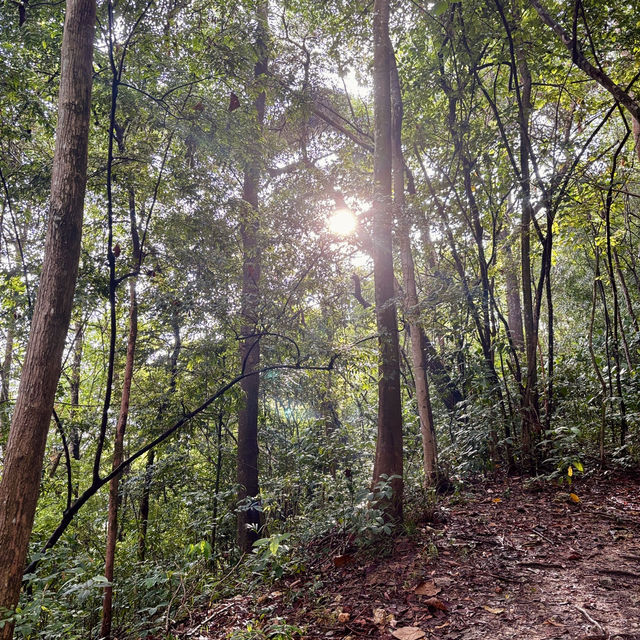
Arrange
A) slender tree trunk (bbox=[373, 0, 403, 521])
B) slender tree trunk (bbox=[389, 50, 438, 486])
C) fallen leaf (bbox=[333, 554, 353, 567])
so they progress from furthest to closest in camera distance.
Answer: slender tree trunk (bbox=[389, 50, 438, 486]) → slender tree trunk (bbox=[373, 0, 403, 521]) → fallen leaf (bbox=[333, 554, 353, 567])

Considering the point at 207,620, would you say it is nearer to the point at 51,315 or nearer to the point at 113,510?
the point at 113,510

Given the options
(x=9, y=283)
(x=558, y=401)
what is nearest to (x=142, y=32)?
(x=9, y=283)

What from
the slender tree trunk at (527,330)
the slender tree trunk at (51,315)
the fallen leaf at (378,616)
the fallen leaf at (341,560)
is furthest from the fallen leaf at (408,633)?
the slender tree trunk at (527,330)

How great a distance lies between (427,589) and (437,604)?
26 cm

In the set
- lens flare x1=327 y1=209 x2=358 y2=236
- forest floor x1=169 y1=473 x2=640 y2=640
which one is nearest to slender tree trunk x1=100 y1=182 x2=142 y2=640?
forest floor x1=169 y1=473 x2=640 y2=640

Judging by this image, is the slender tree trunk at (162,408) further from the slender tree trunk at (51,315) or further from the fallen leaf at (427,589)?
the fallen leaf at (427,589)

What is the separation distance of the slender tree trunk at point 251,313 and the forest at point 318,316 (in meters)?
0.06

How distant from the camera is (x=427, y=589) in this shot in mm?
2947

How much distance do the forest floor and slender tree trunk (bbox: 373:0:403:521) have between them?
0.70 m

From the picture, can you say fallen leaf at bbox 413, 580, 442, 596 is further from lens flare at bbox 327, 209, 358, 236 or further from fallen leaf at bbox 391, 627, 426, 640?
lens flare at bbox 327, 209, 358, 236

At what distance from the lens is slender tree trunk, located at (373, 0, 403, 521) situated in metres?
4.23

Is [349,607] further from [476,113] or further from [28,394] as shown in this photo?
[476,113]

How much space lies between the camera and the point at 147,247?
18.0 ft

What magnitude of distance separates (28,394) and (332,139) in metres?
8.48
